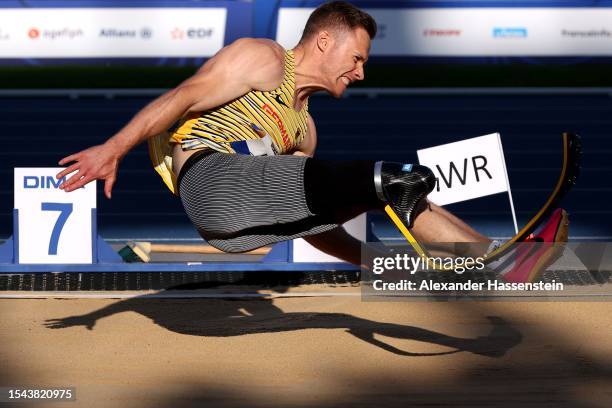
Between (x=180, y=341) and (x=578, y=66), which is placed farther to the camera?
(x=578, y=66)

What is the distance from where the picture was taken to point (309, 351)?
5008mm

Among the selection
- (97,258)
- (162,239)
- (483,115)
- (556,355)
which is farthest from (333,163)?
(483,115)

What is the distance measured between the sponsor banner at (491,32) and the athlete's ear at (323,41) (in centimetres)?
1124

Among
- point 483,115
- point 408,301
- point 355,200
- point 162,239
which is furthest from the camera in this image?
point 483,115

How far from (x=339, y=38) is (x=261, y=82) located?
1.14 ft

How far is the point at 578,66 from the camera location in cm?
1625

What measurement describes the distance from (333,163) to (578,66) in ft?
41.3

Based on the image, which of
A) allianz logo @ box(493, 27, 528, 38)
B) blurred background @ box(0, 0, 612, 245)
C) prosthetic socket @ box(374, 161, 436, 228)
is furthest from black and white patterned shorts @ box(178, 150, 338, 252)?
allianz logo @ box(493, 27, 528, 38)

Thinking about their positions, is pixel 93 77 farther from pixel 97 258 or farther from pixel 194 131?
pixel 194 131

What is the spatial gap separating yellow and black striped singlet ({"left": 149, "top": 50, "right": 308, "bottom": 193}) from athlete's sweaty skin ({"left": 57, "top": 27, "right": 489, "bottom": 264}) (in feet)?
0.14

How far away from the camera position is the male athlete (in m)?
4.17

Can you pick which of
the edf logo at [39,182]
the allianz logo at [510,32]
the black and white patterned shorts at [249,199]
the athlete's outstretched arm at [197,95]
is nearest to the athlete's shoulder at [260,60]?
the athlete's outstretched arm at [197,95]

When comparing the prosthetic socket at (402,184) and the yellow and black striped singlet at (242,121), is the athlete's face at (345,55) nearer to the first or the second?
the yellow and black striped singlet at (242,121)

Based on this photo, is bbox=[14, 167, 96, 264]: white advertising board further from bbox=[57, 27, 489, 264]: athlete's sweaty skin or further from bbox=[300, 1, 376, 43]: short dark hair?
bbox=[300, 1, 376, 43]: short dark hair
